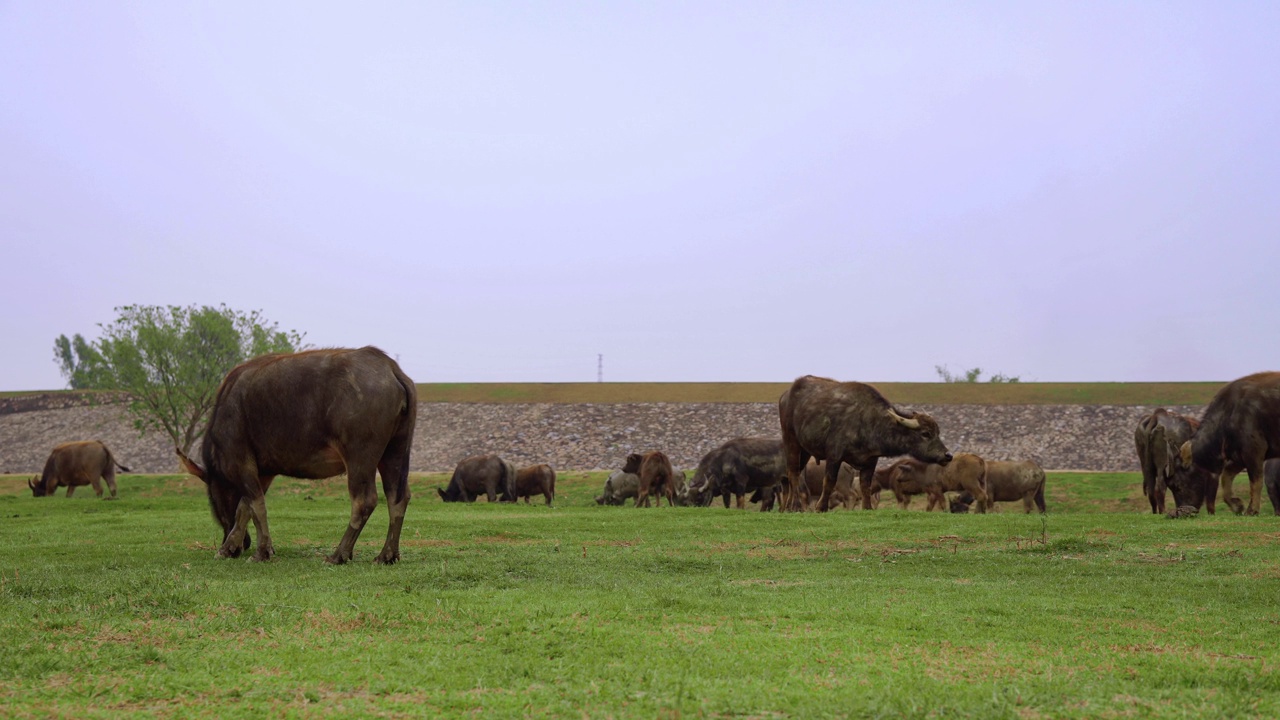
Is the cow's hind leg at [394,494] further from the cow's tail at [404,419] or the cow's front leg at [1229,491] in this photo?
the cow's front leg at [1229,491]

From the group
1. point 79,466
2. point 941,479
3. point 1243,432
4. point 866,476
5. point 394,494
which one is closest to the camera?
point 394,494

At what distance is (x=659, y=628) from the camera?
7.48m

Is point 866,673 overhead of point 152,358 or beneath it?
beneath

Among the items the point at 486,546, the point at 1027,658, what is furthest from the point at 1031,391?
the point at 1027,658

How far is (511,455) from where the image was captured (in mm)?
58938

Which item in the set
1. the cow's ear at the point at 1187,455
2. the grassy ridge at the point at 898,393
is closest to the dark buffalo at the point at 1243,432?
the cow's ear at the point at 1187,455

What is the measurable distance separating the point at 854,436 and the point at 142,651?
56.8 feet

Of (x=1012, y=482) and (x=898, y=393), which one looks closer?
(x=1012, y=482)

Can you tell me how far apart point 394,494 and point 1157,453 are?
15690mm

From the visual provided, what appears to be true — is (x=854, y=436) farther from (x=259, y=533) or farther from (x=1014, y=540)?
(x=259, y=533)

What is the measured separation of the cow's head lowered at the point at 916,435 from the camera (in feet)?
71.6

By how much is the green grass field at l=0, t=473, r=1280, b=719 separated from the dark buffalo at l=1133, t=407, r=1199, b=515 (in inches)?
220

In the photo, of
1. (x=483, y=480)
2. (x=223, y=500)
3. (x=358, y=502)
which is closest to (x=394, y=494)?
(x=358, y=502)

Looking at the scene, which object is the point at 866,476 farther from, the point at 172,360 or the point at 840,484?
the point at 172,360
